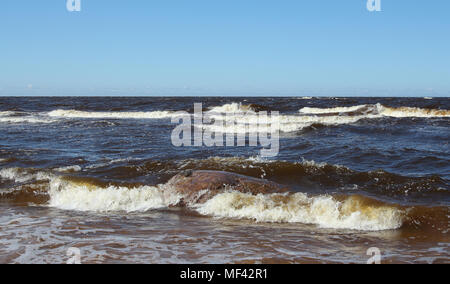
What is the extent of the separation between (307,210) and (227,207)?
1.31 m

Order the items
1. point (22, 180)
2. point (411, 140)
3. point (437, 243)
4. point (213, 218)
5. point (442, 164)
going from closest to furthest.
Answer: point (437, 243), point (213, 218), point (22, 180), point (442, 164), point (411, 140)

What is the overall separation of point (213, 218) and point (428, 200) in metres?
3.86

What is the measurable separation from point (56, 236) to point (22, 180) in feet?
14.4

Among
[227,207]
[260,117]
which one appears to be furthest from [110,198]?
[260,117]

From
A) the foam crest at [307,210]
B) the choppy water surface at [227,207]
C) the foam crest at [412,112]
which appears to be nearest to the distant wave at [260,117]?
the foam crest at [412,112]

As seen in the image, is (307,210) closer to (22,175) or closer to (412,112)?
(22,175)

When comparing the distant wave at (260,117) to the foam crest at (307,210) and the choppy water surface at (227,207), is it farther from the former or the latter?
the foam crest at (307,210)

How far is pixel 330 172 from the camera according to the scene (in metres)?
9.34

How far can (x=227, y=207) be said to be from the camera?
22.6ft
